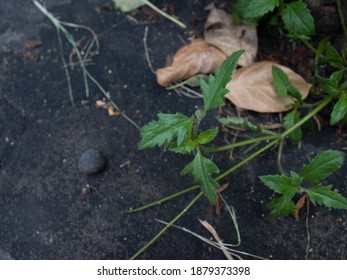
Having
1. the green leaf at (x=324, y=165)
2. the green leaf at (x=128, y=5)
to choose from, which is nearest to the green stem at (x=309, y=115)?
the green leaf at (x=324, y=165)

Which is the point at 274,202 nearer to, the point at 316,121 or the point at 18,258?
the point at 316,121

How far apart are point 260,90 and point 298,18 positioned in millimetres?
286

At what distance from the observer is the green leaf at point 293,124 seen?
1.71 metres

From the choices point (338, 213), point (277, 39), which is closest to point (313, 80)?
point (277, 39)

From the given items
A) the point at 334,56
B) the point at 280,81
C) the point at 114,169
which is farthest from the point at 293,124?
the point at 114,169

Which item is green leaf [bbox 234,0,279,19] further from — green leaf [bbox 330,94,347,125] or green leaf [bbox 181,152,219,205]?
green leaf [bbox 181,152,219,205]

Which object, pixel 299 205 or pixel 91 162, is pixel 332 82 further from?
pixel 91 162

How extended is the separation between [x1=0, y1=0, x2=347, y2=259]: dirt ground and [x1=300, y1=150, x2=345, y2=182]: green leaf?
22 centimetres

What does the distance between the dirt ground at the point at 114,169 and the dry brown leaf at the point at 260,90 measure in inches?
4.7

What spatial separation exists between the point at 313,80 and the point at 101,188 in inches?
32.9

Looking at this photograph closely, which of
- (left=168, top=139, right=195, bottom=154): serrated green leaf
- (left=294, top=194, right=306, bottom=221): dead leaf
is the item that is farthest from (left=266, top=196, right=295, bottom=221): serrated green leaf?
(left=168, top=139, right=195, bottom=154): serrated green leaf

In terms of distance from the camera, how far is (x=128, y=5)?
7.00 ft

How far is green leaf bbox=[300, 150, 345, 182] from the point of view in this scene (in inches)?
58.8

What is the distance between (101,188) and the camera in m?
1.78
